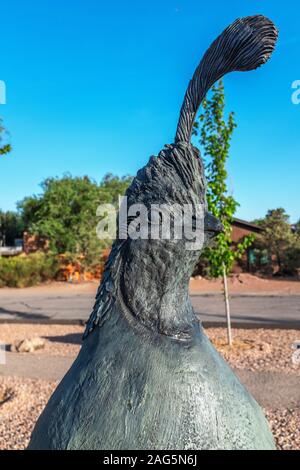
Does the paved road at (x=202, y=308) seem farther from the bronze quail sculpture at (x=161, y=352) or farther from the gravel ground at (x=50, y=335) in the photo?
the bronze quail sculpture at (x=161, y=352)

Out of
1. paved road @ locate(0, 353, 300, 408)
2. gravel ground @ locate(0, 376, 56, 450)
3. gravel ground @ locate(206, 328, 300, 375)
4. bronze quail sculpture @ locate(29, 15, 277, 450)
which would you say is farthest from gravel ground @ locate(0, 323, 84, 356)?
bronze quail sculpture @ locate(29, 15, 277, 450)

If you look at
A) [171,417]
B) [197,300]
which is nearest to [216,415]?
[171,417]

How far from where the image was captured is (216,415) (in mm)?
1706

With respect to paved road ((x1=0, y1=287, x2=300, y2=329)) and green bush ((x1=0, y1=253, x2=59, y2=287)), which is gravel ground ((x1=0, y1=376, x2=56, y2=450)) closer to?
paved road ((x1=0, y1=287, x2=300, y2=329))

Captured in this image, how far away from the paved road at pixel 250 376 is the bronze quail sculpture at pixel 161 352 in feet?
14.2

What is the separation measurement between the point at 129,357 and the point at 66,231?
24.7 metres

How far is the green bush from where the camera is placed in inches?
898

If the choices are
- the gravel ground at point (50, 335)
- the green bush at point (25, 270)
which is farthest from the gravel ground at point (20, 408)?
the green bush at point (25, 270)

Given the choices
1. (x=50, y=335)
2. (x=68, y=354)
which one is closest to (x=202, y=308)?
(x=50, y=335)

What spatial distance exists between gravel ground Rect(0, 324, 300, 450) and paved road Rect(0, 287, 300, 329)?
900mm

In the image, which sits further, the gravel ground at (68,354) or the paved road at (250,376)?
the paved road at (250,376)

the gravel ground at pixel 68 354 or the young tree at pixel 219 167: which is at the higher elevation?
the young tree at pixel 219 167

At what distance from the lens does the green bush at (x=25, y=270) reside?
2281 centimetres

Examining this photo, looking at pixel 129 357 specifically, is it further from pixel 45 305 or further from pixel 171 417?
pixel 45 305
